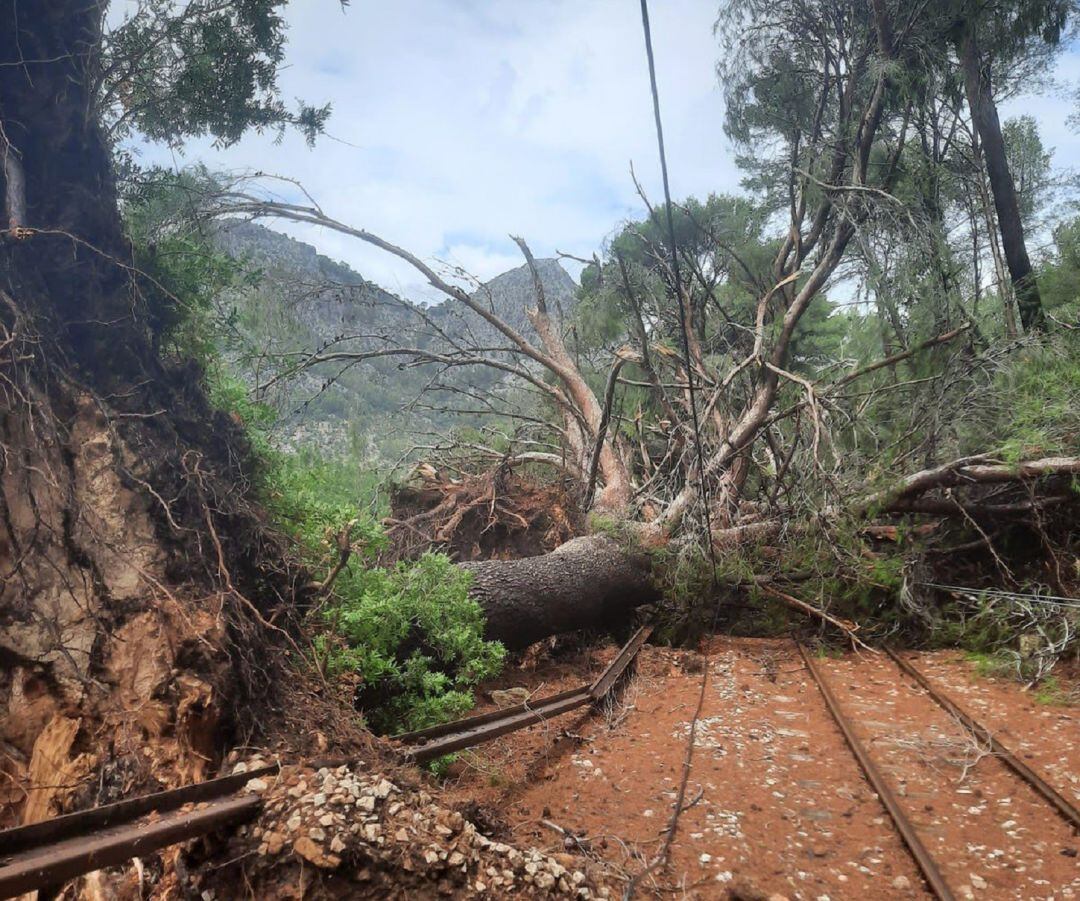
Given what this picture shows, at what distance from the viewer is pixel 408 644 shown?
4.85 metres

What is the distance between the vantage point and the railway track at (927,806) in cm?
320

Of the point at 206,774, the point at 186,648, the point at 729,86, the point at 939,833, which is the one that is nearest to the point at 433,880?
the point at 206,774

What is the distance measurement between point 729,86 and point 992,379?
5.78 m

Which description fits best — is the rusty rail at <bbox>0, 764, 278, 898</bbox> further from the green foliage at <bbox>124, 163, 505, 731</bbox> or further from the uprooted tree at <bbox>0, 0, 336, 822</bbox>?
the green foliage at <bbox>124, 163, 505, 731</bbox>

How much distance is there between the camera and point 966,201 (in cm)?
1153

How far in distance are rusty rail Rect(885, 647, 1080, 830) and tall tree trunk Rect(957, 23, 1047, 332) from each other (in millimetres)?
5529

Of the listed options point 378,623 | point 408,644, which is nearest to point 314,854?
point 378,623

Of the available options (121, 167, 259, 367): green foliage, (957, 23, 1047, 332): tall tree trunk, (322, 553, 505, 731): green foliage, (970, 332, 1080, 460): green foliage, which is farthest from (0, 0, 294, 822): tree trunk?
(957, 23, 1047, 332): tall tree trunk

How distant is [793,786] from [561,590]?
293 cm

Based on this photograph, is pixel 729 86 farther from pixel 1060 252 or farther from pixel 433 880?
pixel 433 880

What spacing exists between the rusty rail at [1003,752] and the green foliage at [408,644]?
3248 mm

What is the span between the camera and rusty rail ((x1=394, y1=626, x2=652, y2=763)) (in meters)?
3.81

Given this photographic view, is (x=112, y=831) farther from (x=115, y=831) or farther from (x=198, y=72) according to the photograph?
(x=198, y=72)

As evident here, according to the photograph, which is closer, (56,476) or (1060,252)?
(56,476)
